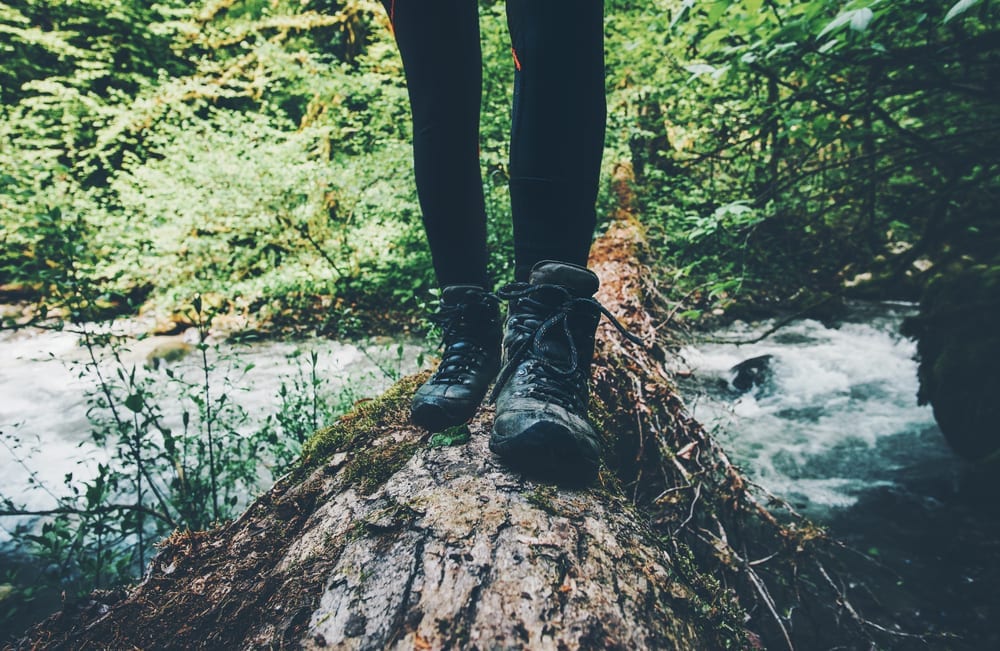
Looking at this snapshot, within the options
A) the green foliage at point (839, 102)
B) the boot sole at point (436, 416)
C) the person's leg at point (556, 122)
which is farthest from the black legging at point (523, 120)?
the green foliage at point (839, 102)

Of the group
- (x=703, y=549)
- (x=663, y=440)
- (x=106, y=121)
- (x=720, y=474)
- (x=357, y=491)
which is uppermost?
(x=106, y=121)

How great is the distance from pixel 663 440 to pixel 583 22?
51.8 inches

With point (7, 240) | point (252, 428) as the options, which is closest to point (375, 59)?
point (252, 428)

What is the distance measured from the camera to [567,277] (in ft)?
3.80

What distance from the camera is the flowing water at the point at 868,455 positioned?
2.36 metres

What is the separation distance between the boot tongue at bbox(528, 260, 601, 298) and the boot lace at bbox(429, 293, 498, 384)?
309mm

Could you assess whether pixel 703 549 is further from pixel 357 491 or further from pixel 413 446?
pixel 357 491

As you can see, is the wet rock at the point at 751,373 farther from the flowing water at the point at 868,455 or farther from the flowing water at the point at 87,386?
the flowing water at the point at 87,386

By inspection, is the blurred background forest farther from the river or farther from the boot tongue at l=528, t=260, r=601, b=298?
the boot tongue at l=528, t=260, r=601, b=298

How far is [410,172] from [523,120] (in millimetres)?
4870

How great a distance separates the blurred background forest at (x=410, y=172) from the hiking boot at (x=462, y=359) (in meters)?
1.22

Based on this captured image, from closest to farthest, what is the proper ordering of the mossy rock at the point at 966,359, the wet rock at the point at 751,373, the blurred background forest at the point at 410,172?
the blurred background forest at the point at 410,172 → the mossy rock at the point at 966,359 → the wet rock at the point at 751,373

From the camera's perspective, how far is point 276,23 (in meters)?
8.78

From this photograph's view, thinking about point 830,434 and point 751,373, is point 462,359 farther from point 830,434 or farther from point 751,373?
point 751,373
